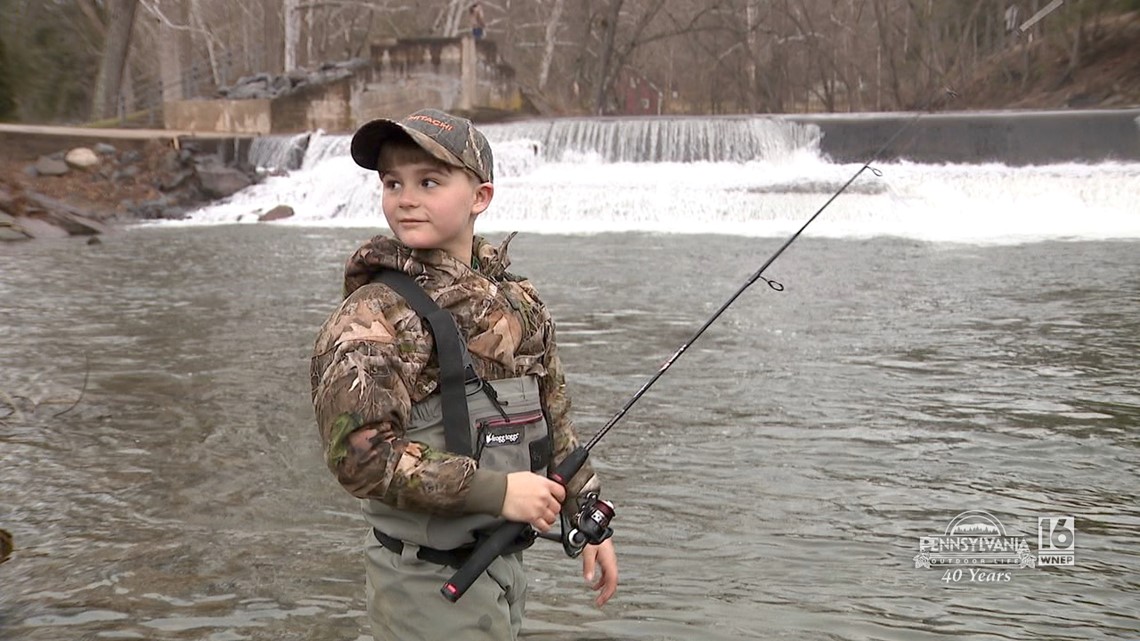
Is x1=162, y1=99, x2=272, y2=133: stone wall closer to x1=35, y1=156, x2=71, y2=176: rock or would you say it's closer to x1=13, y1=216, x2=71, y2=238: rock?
x1=35, y1=156, x2=71, y2=176: rock

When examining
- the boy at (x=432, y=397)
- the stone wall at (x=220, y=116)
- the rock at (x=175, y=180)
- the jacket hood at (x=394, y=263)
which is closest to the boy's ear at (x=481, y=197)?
the boy at (x=432, y=397)

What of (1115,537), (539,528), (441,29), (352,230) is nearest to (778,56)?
(441,29)

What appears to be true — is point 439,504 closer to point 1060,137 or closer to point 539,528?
point 539,528

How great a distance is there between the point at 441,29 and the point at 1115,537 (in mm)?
46844

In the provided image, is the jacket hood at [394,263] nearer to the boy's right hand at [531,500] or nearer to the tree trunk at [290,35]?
the boy's right hand at [531,500]

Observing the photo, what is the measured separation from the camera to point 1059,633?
12.4 ft

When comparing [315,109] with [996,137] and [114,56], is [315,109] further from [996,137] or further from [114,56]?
[996,137]

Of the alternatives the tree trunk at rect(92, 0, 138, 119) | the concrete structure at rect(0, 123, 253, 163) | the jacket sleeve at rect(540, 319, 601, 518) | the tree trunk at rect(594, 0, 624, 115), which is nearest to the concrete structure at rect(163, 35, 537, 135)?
the concrete structure at rect(0, 123, 253, 163)

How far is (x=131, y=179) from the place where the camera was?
24.1 metres

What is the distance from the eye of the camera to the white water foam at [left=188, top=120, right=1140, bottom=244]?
1861cm

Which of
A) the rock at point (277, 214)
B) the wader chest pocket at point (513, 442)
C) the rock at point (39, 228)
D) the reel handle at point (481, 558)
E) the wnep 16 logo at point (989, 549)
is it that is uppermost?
the rock at point (277, 214)

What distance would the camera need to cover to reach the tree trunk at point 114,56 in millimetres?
35094

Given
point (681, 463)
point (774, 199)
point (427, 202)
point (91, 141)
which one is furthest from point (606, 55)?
point (427, 202)

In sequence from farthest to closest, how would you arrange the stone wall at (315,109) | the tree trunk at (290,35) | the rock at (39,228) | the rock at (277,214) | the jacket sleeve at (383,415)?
the tree trunk at (290,35) < the stone wall at (315,109) < the rock at (277,214) < the rock at (39,228) < the jacket sleeve at (383,415)
